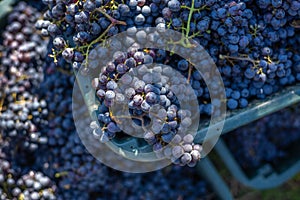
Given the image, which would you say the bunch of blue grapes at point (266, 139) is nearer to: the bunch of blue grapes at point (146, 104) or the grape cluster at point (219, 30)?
the grape cluster at point (219, 30)

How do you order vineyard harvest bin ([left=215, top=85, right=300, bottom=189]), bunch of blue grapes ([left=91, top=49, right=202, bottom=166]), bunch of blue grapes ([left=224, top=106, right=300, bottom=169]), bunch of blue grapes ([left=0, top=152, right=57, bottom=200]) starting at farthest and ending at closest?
bunch of blue grapes ([left=224, top=106, right=300, bottom=169])
vineyard harvest bin ([left=215, top=85, right=300, bottom=189])
bunch of blue grapes ([left=0, top=152, right=57, bottom=200])
bunch of blue grapes ([left=91, top=49, right=202, bottom=166])

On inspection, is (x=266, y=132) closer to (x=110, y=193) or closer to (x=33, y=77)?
(x=110, y=193)

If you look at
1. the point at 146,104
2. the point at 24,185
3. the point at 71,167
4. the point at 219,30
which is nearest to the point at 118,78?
the point at 146,104

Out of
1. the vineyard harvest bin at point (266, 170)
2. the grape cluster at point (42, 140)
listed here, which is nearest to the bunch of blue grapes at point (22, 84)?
the grape cluster at point (42, 140)

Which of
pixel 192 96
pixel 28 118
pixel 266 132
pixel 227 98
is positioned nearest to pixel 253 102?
pixel 227 98

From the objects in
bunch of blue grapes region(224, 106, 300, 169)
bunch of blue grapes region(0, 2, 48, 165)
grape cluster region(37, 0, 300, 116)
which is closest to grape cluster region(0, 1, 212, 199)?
bunch of blue grapes region(0, 2, 48, 165)

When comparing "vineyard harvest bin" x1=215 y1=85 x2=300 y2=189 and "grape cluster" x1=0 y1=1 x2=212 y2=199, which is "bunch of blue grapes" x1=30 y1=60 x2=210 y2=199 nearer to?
"grape cluster" x1=0 y1=1 x2=212 y2=199

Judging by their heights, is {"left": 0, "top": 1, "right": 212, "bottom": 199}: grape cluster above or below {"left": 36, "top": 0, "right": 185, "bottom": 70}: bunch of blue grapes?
below
